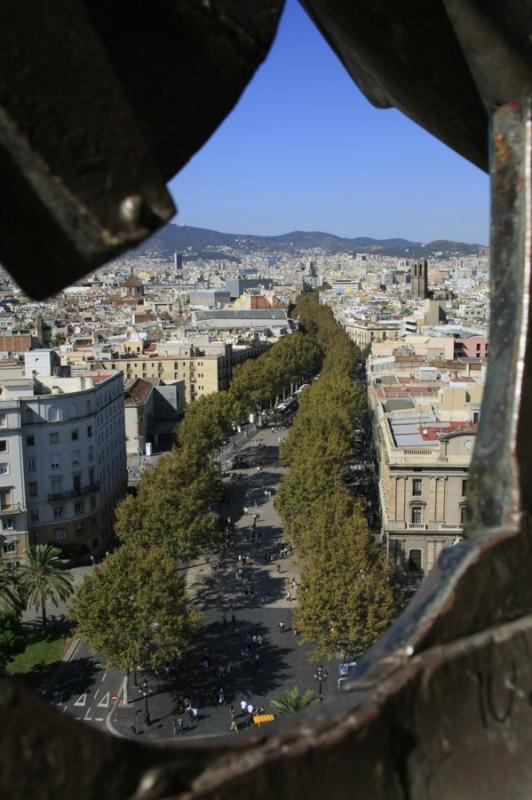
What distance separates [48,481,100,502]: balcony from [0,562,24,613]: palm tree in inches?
341

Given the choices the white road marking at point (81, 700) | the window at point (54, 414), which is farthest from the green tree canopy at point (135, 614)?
the window at point (54, 414)

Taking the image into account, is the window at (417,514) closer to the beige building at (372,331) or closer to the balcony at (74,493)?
the balcony at (74,493)

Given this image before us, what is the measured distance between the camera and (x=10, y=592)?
25.2 m

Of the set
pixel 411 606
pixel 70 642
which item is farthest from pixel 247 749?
pixel 70 642

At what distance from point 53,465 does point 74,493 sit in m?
1.64

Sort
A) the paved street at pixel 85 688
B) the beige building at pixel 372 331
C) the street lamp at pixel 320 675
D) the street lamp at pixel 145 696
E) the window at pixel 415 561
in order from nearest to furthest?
the street lamp at pixel 145 696
the paved street at pixel 85 688
the street lamp at pixel 320 675
the window at pixel 415 561
the beige building at pixel 372 331

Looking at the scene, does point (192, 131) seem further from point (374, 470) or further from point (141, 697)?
point (374, 470)

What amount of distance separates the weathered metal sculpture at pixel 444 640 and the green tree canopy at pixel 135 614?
2124 cm

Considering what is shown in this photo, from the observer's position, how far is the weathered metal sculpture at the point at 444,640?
6.26 feet

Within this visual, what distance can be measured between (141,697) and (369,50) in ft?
74.1

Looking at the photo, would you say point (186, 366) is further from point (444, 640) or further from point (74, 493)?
point (444, 640)

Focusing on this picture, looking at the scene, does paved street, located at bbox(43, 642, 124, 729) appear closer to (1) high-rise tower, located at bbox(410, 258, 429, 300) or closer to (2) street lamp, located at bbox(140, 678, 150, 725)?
(2) street lamp, located at bbox(140, 678, 150, 725)

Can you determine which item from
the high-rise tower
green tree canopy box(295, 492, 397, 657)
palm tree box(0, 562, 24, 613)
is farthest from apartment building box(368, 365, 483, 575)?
the high-rise tower

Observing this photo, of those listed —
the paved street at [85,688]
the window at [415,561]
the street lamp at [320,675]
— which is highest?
the window at [415,561]
